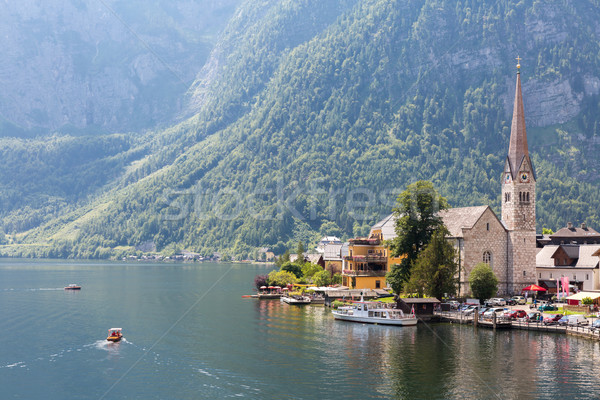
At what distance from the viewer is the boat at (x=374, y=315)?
320 feet

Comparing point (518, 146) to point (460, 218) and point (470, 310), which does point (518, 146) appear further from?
point (470, 310)

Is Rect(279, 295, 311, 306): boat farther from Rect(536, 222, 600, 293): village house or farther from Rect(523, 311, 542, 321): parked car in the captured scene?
Rect(523, 311, 542, 321): parked car

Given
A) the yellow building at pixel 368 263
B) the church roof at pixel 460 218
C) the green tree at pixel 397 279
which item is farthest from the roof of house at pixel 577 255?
the green tree at pixel 397 279

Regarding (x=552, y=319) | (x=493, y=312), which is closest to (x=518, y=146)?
(x=493, y=312)

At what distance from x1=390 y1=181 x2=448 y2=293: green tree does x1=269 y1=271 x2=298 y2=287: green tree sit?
45.2 meters

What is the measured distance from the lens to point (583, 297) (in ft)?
340

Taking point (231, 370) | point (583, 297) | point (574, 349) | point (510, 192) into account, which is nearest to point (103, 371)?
point (231, 370)

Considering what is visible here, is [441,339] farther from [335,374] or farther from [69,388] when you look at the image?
[69,388]

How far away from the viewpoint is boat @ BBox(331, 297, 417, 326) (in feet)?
320

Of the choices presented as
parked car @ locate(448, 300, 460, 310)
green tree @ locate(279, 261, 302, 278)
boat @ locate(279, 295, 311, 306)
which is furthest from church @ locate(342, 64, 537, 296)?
green tree @ locate(279, 261, 302, 278)

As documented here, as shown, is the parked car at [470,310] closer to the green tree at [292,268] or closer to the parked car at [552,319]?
the parked car at [552,319]

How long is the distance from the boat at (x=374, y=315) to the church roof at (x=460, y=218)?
21.0 m

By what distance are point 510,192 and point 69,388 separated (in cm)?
8650

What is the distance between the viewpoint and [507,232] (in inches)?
4759
